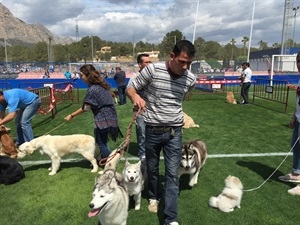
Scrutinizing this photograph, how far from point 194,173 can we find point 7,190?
3147 mm

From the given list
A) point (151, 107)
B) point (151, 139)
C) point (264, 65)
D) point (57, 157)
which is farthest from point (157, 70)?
point (264, 65)

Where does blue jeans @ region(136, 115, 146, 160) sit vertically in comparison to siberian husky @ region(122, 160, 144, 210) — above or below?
above

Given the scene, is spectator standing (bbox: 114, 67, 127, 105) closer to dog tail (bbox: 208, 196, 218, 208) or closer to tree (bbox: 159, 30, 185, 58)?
dog tail (bbox: 208, 196, 218, 208)

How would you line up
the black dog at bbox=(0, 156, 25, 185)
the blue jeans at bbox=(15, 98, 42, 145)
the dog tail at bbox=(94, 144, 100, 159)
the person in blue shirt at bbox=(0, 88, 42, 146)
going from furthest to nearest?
the blue jeans at bbox=(15, 98, 42, 145)
the person in blue shirt at bbox=(0, 88, 42, 146)
the dog tail at bbox=(94, 144, 100, 159)
the black dog at bbox=(0, 156, 25, 185)

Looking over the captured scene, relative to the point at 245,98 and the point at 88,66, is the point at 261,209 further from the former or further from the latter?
the point at 245,98

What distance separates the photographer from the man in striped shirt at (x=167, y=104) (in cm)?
300

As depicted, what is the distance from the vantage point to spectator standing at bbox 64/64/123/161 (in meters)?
4.80

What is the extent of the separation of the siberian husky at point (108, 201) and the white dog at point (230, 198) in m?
1.42

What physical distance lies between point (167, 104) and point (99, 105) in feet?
6.71

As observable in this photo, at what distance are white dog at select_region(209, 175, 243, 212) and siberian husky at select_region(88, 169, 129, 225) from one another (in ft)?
4.66

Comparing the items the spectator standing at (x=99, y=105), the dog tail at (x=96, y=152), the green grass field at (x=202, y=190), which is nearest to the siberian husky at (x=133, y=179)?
the green grass field at (x=202, y=190)

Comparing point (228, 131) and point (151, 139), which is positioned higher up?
point (151, 139)

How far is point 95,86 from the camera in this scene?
190 inches

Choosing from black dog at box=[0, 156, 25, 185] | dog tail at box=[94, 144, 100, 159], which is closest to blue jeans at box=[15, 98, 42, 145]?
black dog at box=[0, 156, 25, 185]
